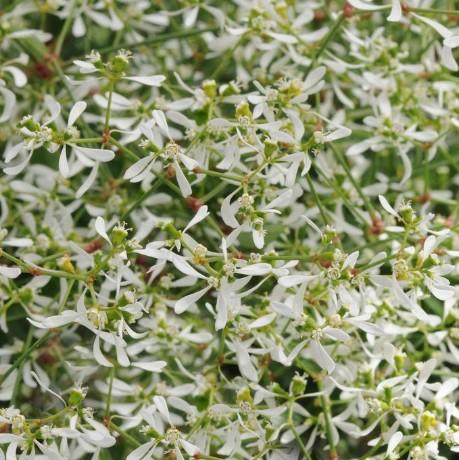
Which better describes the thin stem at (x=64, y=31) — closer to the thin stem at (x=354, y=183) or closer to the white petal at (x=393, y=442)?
the thin stem at (x=354, y=183)

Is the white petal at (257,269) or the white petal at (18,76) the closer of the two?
the white petal at (257,269)

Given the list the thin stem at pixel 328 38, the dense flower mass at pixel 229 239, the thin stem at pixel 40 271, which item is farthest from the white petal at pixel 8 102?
the thin stem at pixel 328 38

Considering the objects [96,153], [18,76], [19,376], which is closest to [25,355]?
[19,376]

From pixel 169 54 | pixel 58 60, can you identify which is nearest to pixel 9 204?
pixel 58 60

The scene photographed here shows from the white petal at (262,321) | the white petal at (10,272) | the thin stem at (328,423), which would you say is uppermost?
the white petal at (10,272)

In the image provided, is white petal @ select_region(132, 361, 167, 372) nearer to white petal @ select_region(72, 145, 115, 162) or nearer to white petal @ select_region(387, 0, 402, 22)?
white petal @ select_region(72, 145, 115, 162)

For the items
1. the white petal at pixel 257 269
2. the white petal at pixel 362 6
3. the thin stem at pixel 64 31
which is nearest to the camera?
the white petal at pixel 257 269

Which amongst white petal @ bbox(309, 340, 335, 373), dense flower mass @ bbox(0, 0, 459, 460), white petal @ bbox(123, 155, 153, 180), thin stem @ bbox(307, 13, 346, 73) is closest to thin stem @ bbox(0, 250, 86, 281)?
dense flower mass @ bbox(0, 0, 459, 460)

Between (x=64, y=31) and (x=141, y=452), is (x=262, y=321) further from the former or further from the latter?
(x=64, y=31)
